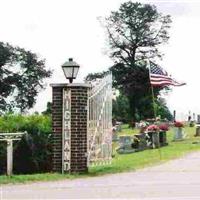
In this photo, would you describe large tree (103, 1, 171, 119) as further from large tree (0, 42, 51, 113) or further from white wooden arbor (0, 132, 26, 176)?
white wooden arbor (0, 132, 26, 176)

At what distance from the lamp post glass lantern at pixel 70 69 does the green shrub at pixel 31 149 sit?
195cm

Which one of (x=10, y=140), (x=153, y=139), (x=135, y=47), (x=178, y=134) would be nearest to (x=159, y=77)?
(x=10, y=140)

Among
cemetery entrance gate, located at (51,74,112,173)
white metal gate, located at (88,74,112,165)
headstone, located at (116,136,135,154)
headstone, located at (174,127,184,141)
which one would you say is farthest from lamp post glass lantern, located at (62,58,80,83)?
headstone, located at (174,127,184,141)

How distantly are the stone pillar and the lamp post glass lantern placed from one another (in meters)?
0.36

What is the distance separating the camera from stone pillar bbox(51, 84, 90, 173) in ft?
69.4

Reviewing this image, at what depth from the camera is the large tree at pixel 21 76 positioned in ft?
320

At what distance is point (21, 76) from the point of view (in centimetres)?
10081

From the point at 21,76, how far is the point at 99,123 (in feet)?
259

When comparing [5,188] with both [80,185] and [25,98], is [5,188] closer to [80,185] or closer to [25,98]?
[80,185]

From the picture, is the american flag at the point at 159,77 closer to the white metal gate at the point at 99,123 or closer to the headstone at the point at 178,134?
the white metal gate at the point at 99,123

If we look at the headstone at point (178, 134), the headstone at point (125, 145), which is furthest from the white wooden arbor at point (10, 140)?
the headstone at point (178, 134)

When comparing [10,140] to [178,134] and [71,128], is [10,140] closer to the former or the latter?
[71,128]

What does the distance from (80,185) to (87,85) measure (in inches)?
182

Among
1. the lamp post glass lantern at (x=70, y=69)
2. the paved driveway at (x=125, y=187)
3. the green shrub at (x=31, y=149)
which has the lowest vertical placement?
the paved driveway at (x=125, y=187)
